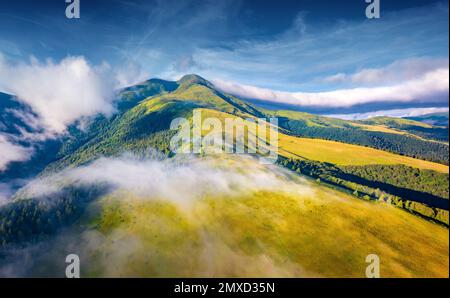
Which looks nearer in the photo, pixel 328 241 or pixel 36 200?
pixel 328 241

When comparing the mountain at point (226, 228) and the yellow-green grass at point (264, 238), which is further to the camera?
the mountain at point (226, 228)

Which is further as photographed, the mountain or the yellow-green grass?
the mountain

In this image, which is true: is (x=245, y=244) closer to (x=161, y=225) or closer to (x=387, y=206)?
(x=161, y=225)

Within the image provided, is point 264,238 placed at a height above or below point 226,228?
below

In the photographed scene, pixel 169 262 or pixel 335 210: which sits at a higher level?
pixel 335 210

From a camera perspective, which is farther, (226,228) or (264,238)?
(226,228)
